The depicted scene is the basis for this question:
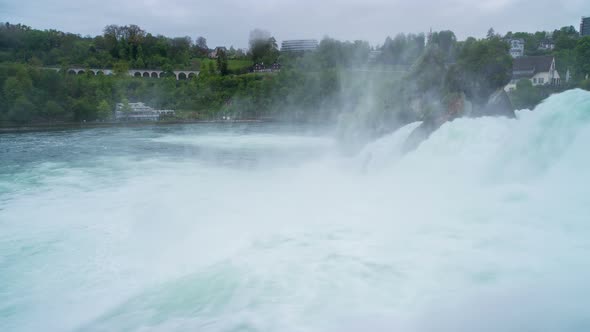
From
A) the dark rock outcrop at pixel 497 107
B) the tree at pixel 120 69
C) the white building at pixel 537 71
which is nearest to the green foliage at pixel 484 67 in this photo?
the dark rock outcrop at pixel 497 107

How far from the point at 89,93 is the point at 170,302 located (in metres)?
31.9

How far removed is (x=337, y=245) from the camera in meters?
6.08

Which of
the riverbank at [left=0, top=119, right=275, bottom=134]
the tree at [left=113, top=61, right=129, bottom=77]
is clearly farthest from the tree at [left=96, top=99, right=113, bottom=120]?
the tree at [left=113, top=61, right=129, bottom=77]

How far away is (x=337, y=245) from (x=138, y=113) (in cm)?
3088

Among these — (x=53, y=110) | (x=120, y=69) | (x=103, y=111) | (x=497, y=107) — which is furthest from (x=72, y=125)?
(x=497, y=107)

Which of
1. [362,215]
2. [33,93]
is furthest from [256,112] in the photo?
[362,215]

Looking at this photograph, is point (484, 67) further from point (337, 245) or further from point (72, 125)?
point (72, 125)

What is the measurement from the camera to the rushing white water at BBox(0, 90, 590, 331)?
4.44m

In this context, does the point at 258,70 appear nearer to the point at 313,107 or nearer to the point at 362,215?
the point at 313,107

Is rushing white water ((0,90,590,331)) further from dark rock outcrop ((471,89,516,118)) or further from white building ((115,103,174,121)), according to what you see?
white building ((115,103,174,121))

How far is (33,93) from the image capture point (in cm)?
2919

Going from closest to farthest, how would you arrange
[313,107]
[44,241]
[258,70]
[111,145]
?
[44,241] → [111,145] → [313,107] → [258,70]

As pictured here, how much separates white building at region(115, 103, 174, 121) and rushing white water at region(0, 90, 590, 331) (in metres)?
22.8

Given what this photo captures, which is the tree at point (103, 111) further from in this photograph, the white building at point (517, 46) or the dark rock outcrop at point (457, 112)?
the white building at point (517, 46)
